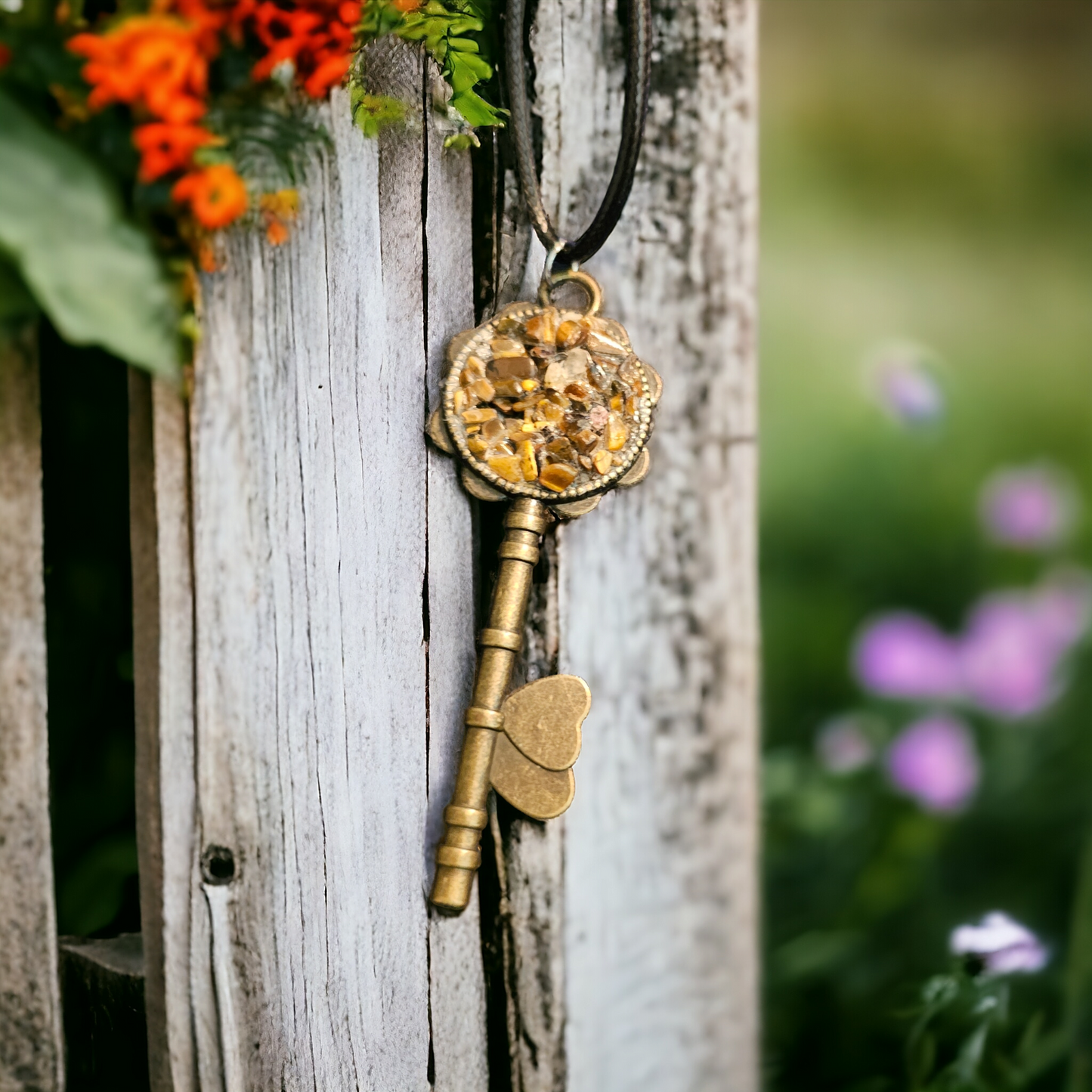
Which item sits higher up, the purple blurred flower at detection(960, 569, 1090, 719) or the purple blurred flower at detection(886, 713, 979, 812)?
the purple blurred flower at detection(960, 569, 1090, 719)

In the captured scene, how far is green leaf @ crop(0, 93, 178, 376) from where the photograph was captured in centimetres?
Answer: 68

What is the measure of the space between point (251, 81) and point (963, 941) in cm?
121

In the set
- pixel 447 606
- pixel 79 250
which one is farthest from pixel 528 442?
pixel 79 250

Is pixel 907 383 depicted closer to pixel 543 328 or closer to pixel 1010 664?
pixel 1010 664

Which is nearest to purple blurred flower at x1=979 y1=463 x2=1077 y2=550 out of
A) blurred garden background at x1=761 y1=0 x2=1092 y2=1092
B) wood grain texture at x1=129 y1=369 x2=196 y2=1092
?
blurred garden background at x1=761 y1=0 x2=1092 y2=1092

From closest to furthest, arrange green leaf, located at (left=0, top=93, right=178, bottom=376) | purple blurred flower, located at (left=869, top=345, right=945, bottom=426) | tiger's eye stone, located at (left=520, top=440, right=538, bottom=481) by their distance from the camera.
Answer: green leaf, located at (left=0, top=93, right=178, bottom=376), tiger's eye stone, located at (left=520, top=440, right=538, bottom=481), purple blurred flower, located at (left=869, top=345, right=945, bottom=426)

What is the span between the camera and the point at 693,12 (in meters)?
1.00

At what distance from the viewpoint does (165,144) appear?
71cm

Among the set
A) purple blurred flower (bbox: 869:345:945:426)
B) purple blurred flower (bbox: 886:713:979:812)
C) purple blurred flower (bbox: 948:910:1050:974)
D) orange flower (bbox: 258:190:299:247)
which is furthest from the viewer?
purple blurred flower (bbox: 869:345:945:426)

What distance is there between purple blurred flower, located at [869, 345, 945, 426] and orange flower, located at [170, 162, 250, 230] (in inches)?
54.2

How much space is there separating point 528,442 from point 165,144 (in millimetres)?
391

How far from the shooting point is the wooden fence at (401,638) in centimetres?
87

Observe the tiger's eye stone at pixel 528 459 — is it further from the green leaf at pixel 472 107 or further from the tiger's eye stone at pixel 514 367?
the green leaf at pixel 472 107

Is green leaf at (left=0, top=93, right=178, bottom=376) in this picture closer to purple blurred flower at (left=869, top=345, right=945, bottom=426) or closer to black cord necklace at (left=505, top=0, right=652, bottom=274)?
black cord necklace at (left=505, top=0, right=652, bottom=274)
